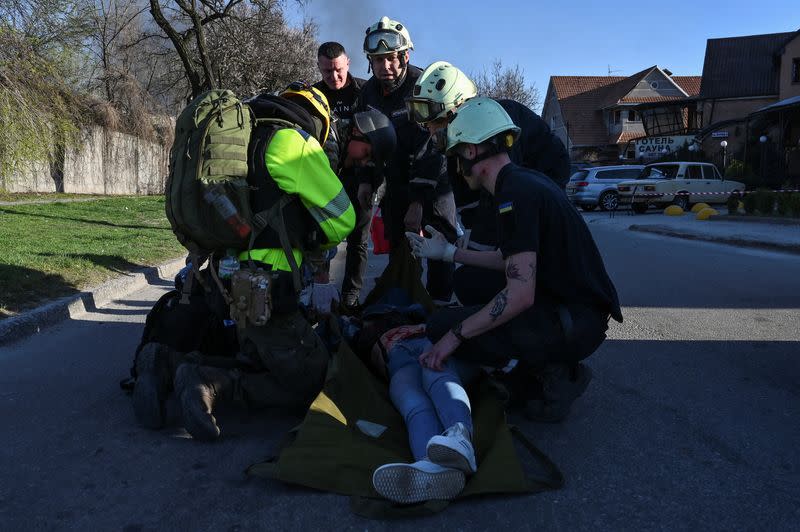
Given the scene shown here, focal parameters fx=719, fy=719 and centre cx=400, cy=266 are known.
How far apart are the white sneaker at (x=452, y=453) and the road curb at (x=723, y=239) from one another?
10609mm

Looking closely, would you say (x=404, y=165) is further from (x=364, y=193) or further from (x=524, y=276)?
(x=524, y=276)

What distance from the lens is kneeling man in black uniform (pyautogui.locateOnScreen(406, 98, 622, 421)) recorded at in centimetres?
325

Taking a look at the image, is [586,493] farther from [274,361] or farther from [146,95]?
[146,95]

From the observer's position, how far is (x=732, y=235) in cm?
1398

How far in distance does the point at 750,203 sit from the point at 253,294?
18995 mm

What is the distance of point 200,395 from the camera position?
341 centimetres

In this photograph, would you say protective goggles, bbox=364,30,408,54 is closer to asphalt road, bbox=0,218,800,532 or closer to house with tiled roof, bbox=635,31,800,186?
asphalt road, bbox=0,218,800,532

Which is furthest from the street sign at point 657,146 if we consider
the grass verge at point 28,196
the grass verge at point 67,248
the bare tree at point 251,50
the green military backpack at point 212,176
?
the green military backpack at point 212,176

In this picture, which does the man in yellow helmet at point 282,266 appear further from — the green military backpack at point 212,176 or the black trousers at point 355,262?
the black trousers at point 355,262

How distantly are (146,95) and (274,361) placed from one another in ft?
96.1

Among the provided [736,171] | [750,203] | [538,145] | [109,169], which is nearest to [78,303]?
[538,145]

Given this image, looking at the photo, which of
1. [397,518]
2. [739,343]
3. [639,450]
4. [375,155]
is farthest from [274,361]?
[739,343]

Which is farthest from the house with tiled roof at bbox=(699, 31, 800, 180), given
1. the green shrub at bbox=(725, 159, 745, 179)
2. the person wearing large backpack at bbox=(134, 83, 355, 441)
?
the person wearing large backpack at bbox=(134, 83, 355, 441)

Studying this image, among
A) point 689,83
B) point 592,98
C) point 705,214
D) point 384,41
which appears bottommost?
point 705,214
